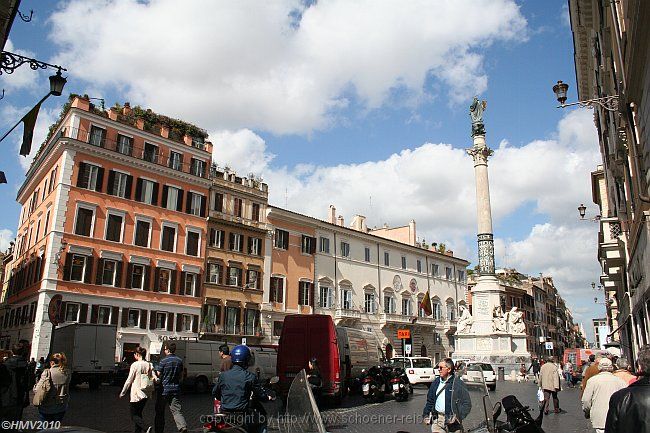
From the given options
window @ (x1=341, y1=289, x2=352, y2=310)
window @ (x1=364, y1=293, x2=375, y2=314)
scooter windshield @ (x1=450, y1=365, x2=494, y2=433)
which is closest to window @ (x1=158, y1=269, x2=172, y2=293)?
window @ (x1=341, y1=289, x2=352, y2=310)

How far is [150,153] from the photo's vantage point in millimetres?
37344

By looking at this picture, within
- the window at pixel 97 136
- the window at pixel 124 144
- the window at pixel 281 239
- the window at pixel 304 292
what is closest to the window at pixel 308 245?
the window at pixel 281 239

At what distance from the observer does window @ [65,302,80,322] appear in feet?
102

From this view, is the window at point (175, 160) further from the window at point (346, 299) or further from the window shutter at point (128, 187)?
the window at point (346, 299)

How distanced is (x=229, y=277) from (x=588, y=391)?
33.9 meters

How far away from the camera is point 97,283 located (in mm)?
32719

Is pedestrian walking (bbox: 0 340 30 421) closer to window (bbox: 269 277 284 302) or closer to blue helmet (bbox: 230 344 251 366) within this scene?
blue helmet (bbox: 230 344 251 366)

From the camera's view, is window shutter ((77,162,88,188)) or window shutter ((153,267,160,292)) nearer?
window shutter ((77,162,88,188))

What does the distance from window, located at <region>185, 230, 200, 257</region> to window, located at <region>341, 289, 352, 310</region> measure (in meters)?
15.0

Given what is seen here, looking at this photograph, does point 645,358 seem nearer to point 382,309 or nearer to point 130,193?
point 130,193

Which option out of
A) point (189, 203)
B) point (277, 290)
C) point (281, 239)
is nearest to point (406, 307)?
point (277, 290)

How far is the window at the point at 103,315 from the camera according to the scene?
3238 cm

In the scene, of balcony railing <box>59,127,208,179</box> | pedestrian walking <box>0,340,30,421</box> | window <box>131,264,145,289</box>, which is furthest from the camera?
window <box>131,264,145,289</box>

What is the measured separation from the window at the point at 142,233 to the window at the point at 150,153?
14.6 feet
